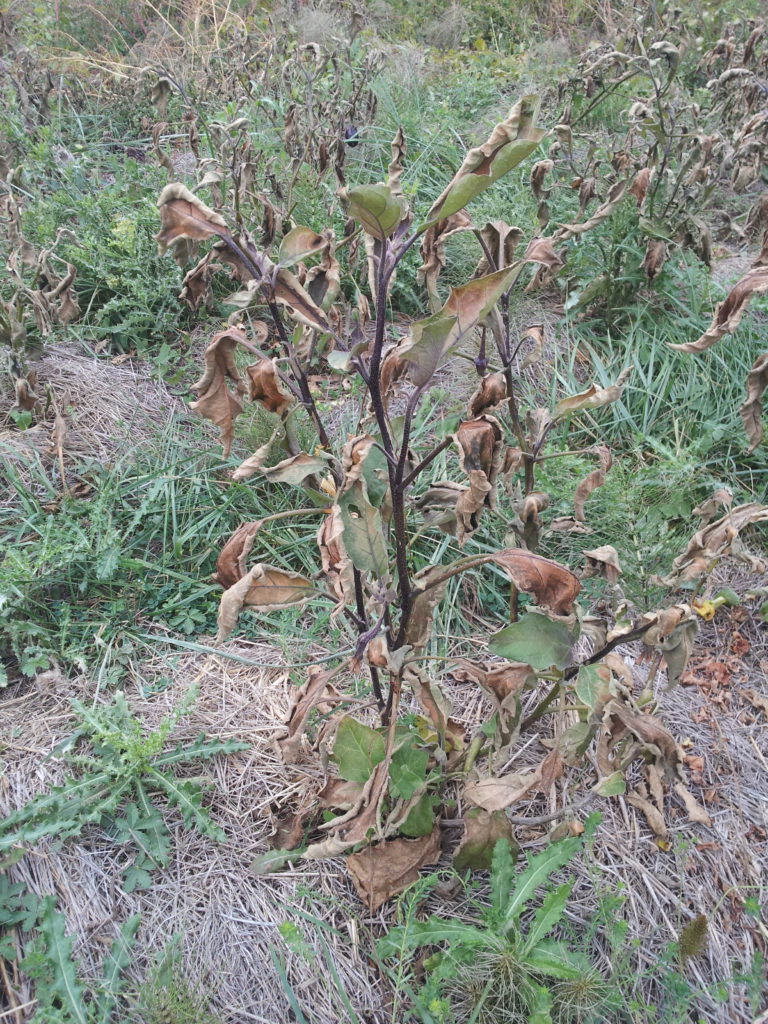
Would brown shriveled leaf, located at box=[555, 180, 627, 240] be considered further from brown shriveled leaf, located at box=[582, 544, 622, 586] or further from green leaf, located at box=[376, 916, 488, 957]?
green leaf, located at box=[376, 916, 488, 957]

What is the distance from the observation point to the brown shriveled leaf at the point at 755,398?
122cm

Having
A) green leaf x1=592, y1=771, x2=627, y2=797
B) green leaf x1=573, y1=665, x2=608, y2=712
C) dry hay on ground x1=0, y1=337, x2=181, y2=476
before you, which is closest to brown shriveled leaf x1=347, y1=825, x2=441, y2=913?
green leaf x1=592, y1=771, x2=627, y2=797

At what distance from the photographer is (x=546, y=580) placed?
3.72 feet

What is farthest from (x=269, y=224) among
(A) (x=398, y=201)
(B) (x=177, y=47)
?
(B) (x=177, y=47)

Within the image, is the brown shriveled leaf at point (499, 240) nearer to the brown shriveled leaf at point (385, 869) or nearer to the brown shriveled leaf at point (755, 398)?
the brown shriveled leaf at point (755, 398)

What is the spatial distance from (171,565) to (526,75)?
12.8ft

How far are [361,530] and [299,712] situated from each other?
1.30 feet

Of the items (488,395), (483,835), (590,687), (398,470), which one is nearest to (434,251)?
(488,395)

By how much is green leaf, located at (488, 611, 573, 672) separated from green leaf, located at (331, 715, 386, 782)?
0.36 metres

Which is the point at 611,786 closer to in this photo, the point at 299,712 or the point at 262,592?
the point at 299,712

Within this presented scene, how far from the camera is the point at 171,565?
7.26ft

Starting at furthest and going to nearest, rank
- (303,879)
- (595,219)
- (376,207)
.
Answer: (595,219) → (303,879) → (376,207)

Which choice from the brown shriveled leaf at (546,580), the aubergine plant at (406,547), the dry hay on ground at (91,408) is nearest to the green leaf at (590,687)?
the aubergine plant at (406,547)

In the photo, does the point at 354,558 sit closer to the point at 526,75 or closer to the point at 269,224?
the point at 269,224
